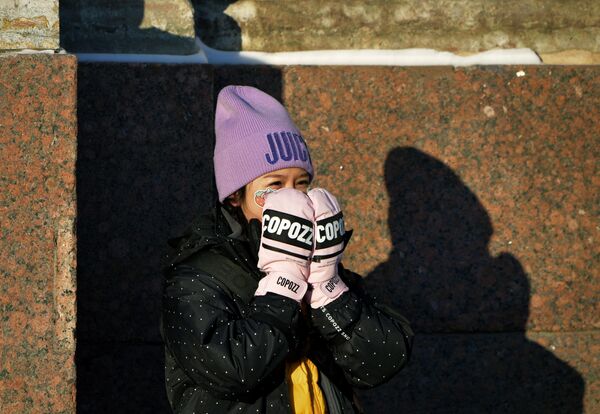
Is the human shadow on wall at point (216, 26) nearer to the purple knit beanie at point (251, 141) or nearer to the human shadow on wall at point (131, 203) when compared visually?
the human shadow on wall at point (131, 203)

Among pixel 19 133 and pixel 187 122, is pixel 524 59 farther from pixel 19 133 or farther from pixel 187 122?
pixel 19 133

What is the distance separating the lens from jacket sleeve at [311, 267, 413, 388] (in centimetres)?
312

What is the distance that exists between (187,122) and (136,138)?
0.22 meters

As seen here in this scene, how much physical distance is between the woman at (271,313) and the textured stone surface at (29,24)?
0.90 m

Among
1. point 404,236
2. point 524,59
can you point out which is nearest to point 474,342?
point 404,236

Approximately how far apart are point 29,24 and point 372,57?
5.53ft

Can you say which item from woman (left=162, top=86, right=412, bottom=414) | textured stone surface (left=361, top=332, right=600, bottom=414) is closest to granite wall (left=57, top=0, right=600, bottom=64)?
textured stone surface (left=361, top=332, right=600, bottom=414)

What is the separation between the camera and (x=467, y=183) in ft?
15.6

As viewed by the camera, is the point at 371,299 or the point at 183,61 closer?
the point at 371,299

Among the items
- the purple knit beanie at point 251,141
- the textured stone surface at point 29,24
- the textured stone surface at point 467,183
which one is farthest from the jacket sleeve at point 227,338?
the textured stone surface at point 467,183

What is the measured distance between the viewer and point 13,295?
3490mm

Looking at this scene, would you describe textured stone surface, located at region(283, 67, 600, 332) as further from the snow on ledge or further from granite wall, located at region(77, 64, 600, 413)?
the snow on ledge

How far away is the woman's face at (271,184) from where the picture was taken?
133 inches

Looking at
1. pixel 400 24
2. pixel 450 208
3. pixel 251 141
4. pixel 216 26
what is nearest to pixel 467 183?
pixel 450 208
